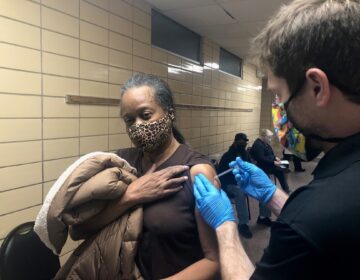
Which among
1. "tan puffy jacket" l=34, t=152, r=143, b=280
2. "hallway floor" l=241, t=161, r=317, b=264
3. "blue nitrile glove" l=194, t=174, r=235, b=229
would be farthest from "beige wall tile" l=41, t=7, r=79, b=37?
"hallway floor" l=241, t=161, r=317, b=264

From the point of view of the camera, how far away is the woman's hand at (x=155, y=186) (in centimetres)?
107

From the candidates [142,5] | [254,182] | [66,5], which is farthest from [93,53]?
[254,182]

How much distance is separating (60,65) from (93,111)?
47cm

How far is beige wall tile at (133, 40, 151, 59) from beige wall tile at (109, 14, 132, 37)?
130 millimetres

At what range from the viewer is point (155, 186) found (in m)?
1.08

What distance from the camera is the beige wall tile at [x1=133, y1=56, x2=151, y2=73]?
290cm

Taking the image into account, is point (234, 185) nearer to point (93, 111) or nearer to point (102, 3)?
point (93, 111)

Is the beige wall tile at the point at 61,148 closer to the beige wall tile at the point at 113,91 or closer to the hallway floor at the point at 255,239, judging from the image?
the beige wall tile at the point at 113,91

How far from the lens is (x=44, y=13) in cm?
200

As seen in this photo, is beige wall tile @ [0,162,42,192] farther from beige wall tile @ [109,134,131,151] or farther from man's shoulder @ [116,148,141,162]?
man's shoulder @ [116,148,141,162]

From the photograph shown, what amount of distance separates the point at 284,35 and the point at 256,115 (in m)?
6.88

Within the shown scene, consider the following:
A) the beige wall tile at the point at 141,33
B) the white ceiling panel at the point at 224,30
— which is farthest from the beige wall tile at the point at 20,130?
the white ceiling panel at the point at 224,30

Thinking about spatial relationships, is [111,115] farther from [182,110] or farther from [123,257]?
[123,257]

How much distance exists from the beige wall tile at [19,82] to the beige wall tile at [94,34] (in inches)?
22.2
